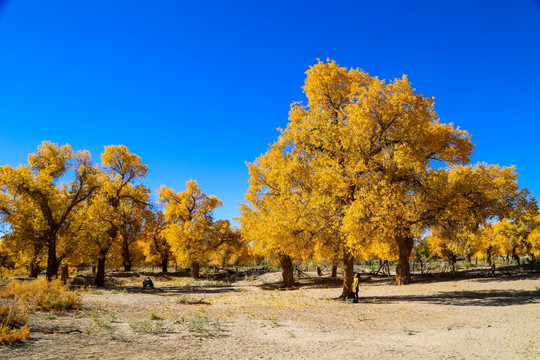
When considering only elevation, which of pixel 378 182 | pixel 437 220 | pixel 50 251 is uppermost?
pixel 378 182

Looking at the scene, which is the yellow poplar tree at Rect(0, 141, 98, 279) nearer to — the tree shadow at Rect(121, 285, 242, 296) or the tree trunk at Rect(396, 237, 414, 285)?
the tree shadow at Rect(121, 285, 242, 296)

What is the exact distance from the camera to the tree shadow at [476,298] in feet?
47.3

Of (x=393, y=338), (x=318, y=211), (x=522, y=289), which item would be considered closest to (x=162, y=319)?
(x=393, y=338)

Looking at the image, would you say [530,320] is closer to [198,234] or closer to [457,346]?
[457,346]

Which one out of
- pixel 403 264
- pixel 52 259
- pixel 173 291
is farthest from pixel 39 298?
pixel 403 264

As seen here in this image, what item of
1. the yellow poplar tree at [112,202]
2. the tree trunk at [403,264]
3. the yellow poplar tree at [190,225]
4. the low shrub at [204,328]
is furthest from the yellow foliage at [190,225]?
the low shrub at [204,328]

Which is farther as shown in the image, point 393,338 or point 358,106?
point 358,106

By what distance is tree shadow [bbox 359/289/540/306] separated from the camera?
14422 mm

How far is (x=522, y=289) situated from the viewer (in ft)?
59.2

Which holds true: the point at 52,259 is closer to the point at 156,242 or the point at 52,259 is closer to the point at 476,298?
the point at 156,242

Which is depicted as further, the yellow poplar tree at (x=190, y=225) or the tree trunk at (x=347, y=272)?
the yellow poplar tree at (x=190, y=225)

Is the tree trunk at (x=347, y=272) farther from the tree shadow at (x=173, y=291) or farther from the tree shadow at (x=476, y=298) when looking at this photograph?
the tree shadow at (x=173, y=291)

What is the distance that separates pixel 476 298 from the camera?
52.5 ft

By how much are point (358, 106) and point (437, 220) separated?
9.60 m
